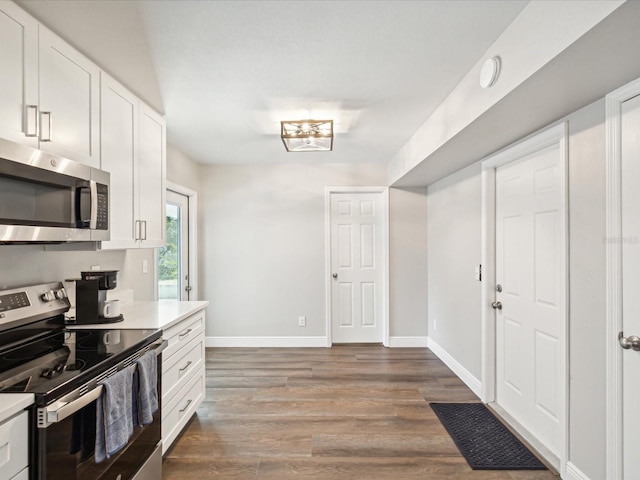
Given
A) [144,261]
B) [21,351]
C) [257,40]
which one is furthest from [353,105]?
[21,351]

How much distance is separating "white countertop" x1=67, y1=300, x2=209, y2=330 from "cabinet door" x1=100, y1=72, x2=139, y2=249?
1.56 feet

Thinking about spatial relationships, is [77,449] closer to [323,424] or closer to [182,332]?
[182,332]

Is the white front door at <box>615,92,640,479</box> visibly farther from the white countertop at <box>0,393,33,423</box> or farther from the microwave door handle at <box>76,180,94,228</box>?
the microwave door handle at <box>76,180,94,228</box>

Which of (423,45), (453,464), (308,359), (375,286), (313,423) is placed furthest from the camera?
(375,286)

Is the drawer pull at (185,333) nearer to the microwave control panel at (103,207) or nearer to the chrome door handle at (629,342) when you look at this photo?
the microwave control panel at (103,207)

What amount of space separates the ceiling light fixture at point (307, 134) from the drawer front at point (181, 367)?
1.88 meters

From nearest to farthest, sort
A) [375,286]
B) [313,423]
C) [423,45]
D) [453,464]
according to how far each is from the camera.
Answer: [423,45] < [453,464] < [313,423] < [375,286]

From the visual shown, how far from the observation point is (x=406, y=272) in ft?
14.2

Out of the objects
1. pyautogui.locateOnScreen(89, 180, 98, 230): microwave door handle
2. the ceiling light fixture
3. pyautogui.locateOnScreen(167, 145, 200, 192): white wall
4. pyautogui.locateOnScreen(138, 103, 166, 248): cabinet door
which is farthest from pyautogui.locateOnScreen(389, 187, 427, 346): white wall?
pyautogui.locateOnScreen(89, 180, 98, 230): microwave door handle

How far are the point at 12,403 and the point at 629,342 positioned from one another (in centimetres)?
246

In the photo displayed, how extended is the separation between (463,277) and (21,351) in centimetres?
336

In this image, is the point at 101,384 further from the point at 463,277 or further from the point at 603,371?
the point at 463,277

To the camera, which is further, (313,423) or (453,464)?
(313,423)

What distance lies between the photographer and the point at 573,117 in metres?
1.85
